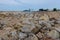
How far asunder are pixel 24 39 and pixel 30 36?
16 cm

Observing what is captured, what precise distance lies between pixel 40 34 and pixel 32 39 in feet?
1.07

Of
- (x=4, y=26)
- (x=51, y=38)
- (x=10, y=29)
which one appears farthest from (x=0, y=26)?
(x=51, y=38)

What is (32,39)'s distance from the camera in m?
4.05

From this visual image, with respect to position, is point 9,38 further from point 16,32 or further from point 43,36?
point 43,36

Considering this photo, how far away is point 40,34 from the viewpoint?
4297 mm

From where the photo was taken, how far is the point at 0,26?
495cm

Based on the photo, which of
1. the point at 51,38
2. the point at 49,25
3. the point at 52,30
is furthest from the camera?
the point at 49,25

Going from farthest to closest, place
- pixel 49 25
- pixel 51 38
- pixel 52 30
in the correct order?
1. pixel 49 25
2. pixel 52 30
3. pixel 51 38

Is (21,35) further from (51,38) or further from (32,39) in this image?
(51,38)

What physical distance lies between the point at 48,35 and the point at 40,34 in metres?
0.23

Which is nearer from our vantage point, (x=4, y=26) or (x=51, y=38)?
(x=51, y=38)

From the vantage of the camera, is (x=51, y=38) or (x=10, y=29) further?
(x=10, y=29)

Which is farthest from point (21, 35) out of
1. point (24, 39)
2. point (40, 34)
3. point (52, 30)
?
point (52, 30)

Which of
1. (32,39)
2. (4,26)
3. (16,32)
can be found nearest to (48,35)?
(32,39)
